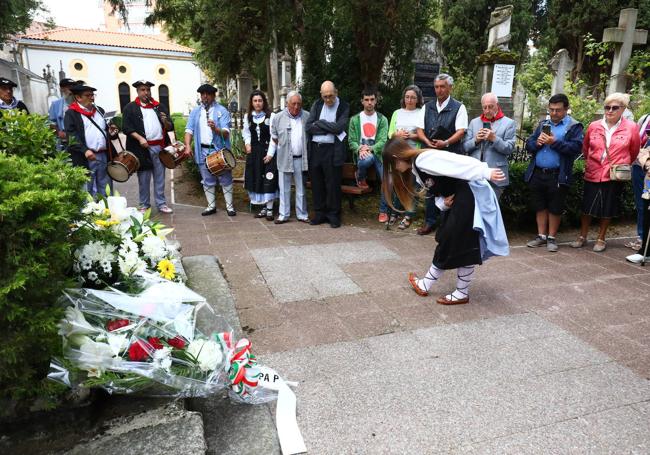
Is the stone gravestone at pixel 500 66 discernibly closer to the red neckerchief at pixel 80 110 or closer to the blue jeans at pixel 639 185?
the blue jeans at pixel 639 185

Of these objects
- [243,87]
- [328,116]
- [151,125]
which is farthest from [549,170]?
[243,87]

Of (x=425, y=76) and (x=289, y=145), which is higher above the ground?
(x=425, y=76)

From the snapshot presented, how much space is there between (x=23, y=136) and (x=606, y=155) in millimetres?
5777

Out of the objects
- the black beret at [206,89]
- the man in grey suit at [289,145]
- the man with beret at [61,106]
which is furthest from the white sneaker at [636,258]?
the man with beret at [61,106]

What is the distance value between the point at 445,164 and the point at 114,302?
2572 millimetres

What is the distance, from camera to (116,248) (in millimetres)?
2621

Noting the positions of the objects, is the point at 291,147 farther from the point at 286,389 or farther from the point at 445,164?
the point at 286,389

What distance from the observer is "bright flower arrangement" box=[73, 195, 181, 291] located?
2.40m

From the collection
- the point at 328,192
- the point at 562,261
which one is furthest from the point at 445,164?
the point at 328,192

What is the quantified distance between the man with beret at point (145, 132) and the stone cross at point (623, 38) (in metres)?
9.73

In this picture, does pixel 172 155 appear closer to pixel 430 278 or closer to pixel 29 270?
pixel 430 278

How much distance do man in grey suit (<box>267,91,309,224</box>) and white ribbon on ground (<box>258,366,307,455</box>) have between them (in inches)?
167

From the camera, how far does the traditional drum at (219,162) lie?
6.51 meters

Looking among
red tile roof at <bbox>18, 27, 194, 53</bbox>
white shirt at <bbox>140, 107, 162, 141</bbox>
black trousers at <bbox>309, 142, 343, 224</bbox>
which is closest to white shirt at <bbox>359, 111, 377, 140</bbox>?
black trousers at <bbox>309, 142, 343, 224</bbox>
